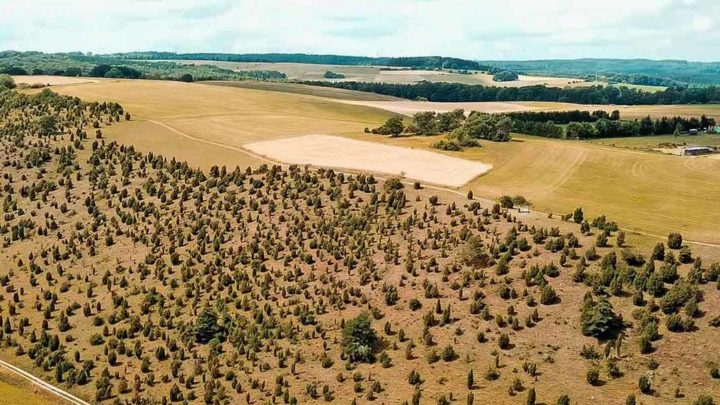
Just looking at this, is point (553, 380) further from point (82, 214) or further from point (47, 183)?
point (47, 183)

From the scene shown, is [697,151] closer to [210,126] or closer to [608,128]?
[608,128]

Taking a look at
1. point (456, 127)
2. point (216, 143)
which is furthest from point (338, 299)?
point (456, 127)

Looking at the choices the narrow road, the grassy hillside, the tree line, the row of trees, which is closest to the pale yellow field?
the row of trees

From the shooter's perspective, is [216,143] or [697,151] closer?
[697,151]

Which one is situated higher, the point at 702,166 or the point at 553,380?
the point at 702,166

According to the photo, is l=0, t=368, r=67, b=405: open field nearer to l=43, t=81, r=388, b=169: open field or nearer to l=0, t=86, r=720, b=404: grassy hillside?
l=0, t=86, r=720, b=404: grassy hillside

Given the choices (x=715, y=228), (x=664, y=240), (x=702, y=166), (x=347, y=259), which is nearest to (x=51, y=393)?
(x=347, y=259)
